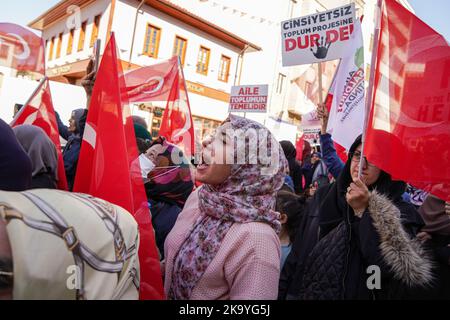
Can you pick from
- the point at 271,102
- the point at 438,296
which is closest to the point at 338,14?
the point at 438,296

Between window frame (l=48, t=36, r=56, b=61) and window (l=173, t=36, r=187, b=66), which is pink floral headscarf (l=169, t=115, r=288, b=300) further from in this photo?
window frame (l=48, t=36, r=56, b=61)

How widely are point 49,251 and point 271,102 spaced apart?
23.8 metres

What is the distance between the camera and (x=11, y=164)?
1.49m

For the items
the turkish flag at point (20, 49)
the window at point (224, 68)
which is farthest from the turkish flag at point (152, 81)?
the window at point (224, 68)

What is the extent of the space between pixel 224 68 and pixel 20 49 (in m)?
18.2

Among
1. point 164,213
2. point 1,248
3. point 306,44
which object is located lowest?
point 164,213

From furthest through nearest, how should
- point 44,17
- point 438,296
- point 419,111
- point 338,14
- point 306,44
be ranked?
1. point 44,17
2. point 306,44
3. point 338,14
4. point 438,296
5. point 419,111

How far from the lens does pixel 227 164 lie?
169 cm

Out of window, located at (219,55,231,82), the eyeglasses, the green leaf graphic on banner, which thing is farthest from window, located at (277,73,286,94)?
the eyeglasses

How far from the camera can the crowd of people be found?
83 centimetres

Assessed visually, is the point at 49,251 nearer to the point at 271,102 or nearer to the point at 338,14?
the point at 338,14

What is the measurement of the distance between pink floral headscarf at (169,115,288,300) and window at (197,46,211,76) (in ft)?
59.7

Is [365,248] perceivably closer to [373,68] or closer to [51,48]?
[373,68]

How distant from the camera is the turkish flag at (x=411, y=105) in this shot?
1.87 meters
